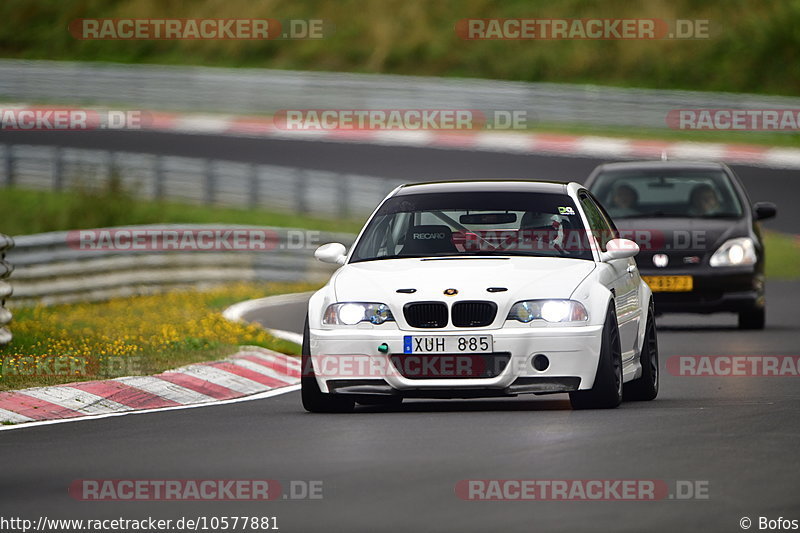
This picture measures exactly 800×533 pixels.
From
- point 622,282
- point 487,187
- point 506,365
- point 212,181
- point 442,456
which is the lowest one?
point 442,456

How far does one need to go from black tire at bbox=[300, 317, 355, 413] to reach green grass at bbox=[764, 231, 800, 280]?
18799 millimetres

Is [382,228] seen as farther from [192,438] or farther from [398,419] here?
[192,438]

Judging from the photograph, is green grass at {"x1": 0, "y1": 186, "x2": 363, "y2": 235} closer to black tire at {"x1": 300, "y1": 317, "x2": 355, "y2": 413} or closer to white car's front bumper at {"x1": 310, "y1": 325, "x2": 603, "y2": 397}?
black tire at {"x1": 300, "y1": 317, "x2": 355, "y2": 413}

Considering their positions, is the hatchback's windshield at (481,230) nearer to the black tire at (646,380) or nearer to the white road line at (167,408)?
the black tire at (646,380)

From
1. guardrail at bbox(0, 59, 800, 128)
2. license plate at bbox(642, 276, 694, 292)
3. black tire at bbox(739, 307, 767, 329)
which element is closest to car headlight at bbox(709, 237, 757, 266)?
license plate at bbox(642, 276, 694, 292)

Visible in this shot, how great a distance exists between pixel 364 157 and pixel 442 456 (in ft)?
104

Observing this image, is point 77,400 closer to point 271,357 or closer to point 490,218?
point 490,218

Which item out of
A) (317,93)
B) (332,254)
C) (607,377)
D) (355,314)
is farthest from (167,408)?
(317,93)

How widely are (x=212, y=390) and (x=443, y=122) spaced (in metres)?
30.0

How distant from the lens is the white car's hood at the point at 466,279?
11430 mm

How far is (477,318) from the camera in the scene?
37.5 ft

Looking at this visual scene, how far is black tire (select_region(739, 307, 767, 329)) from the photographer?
1970cm

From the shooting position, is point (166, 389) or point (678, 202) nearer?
point (166, 389)

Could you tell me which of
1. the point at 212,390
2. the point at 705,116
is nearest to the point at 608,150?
the point at 705,116
